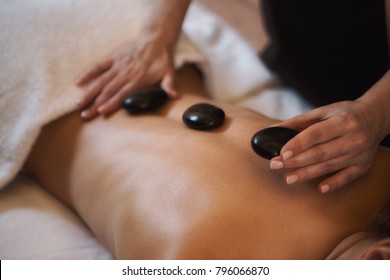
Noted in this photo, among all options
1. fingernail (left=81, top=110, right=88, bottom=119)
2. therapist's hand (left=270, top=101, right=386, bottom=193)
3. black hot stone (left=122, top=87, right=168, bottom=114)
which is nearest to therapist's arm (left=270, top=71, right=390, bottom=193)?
therapist's hand (left=270, top=101, right=386, bottom=193)

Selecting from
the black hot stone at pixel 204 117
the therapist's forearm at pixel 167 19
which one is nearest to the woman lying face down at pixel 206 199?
the black hot stone at pixel 204 117

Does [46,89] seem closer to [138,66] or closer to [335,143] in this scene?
[138,66]

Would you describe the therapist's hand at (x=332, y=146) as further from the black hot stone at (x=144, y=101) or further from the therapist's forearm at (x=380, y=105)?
the black hot stone at (x=144, y=101)

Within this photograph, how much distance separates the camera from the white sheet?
2.50 ft

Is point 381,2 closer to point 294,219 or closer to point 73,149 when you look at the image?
point 294,219

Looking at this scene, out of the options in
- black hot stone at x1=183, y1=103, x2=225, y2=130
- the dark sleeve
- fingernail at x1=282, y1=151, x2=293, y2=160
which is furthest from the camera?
the dark sleeve

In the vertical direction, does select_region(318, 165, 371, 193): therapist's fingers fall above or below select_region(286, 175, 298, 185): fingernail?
below

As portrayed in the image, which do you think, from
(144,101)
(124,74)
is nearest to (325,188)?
(144,101)

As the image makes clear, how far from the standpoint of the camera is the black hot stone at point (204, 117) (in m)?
0.74

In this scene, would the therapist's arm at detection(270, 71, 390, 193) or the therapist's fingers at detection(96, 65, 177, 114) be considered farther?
the therapist's fingers at detection(96, 65, 177, 114)

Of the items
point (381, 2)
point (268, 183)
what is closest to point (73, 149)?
point (268, 183)

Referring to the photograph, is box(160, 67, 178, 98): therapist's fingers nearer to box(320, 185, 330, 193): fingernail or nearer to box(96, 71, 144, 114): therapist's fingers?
box(96, 71, 144, 114): therapist's fingers

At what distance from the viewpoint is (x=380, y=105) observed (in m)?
0.66

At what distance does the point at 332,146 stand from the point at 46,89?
535mm
